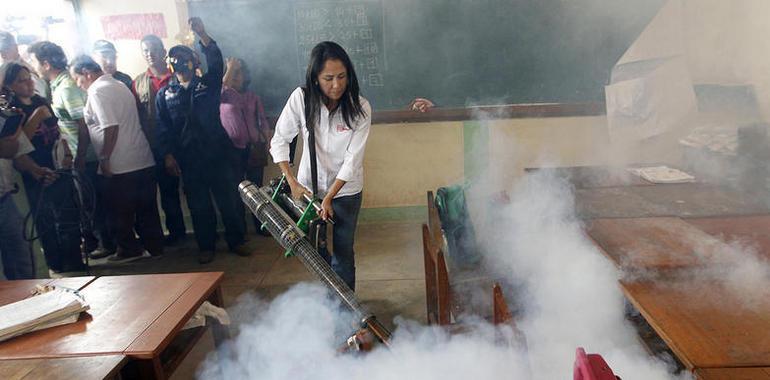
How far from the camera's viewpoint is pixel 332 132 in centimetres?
239

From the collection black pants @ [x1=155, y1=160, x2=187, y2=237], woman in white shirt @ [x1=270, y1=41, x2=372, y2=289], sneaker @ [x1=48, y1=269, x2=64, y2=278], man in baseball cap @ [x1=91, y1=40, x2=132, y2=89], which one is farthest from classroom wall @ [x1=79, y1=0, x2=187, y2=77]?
woman in white shirt @ [x1=270, y1=41, x2=372, y2=289]

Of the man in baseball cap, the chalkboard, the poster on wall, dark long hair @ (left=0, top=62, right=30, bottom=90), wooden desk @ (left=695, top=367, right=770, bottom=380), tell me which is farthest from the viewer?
the poster on wall

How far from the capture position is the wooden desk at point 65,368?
1.37 m

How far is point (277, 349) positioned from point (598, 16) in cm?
367

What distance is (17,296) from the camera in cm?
186

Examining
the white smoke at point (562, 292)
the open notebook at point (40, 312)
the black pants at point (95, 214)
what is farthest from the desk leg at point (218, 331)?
the black pants at point (95, 214)

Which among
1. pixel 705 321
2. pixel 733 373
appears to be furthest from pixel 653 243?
pixel 733 373

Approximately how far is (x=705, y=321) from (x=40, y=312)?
2.20 metres

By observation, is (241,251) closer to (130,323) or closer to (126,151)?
(126,151)

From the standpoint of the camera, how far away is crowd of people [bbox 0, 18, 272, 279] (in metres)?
3.22

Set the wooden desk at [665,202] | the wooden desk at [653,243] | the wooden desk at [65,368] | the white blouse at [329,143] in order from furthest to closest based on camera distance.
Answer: the white blouse at [329,143] < the wooden desk at [665,202] < the wooden desk at [653,243] < the wooden desk at [65,368]

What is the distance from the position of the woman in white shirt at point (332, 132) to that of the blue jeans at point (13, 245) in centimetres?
197

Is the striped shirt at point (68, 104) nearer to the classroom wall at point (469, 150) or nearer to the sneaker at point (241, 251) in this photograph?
the sneaker at point (241, 251)

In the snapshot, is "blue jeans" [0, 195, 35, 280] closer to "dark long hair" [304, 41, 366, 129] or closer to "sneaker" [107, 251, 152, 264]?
"sneaker" [107, 251, 152, 264]
